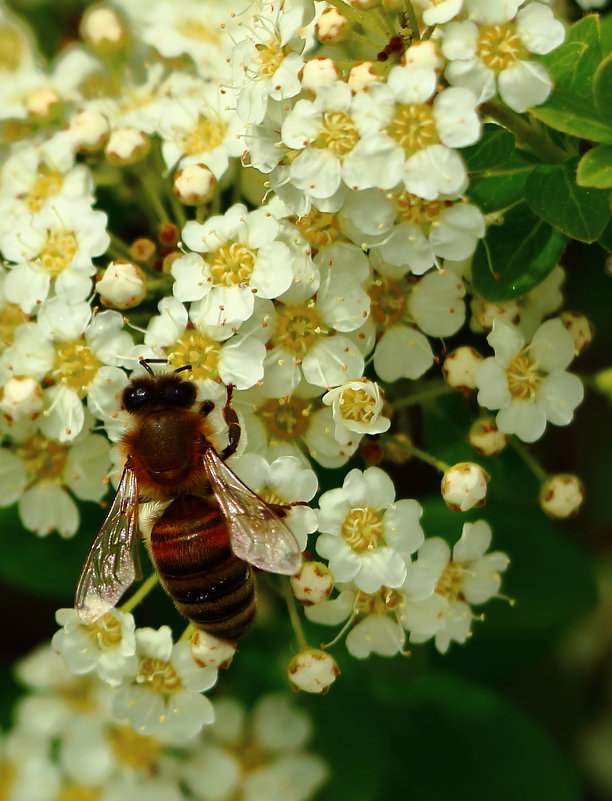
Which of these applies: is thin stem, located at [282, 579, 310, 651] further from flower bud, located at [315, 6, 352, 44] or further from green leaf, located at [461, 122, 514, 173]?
→ flower bud, located at [315, 6, 352, 44]

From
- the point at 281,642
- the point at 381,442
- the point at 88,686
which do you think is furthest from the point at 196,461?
the point at 88,686

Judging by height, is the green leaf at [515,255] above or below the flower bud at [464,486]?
above

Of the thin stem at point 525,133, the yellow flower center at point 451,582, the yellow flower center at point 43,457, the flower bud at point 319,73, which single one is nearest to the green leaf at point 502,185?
the thin stem at point 525,133

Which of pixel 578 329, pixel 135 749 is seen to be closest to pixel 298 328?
pixel 578 329

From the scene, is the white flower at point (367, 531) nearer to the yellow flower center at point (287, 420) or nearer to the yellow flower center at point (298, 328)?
the yellow flower center at point (287, 420)

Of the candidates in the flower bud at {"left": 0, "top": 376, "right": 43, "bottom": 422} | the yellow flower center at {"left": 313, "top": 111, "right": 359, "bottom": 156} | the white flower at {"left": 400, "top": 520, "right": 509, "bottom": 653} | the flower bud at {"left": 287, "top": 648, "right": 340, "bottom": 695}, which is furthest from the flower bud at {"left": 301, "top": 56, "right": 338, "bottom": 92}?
the flower bud at {"left": 287, "top": 648, "right": 340, "bottom": 695}

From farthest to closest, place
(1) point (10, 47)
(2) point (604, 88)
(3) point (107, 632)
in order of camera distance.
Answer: (1) point (10, 47)
(3) point (107, 632)
(2) point (604, 88)

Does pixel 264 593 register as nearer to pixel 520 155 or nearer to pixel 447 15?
pixel 520 155

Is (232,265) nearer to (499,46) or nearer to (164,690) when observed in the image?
(499,46)
